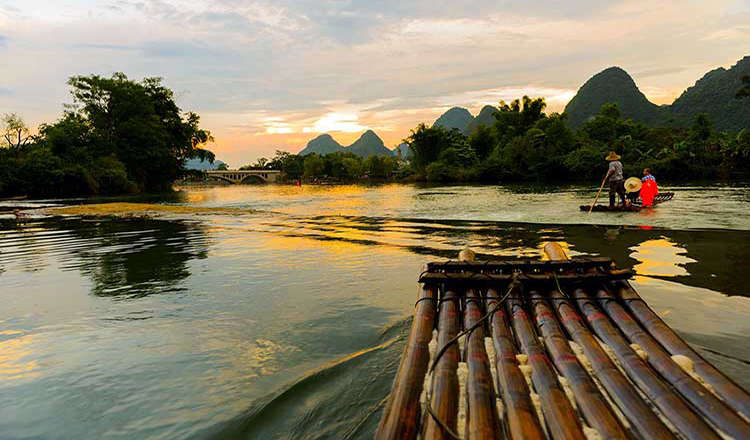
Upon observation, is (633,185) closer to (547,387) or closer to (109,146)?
(547,387)

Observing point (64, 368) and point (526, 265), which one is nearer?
point (64, 368)

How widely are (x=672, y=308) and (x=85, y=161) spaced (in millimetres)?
67732

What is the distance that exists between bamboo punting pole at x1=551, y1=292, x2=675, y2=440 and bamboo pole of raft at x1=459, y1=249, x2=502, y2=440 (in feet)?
2.54

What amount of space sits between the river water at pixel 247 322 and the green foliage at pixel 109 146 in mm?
49065

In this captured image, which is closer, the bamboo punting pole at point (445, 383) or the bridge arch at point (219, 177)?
the bamboo punting pole at point (445, 383)

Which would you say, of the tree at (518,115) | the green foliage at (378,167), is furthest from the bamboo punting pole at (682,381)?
the green foliage at (378,167)

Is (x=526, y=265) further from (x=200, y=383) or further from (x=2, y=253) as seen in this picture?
(x=2, y=253)

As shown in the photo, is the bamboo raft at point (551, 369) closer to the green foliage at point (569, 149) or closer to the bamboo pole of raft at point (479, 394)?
the bamboo pole of raft at point (479, 394)

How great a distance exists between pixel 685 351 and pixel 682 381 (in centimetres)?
50

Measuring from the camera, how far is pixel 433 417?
2.52 metres

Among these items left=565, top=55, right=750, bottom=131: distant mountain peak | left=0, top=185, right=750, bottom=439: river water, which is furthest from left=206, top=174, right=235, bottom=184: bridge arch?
left=0, top=185, right=750, bottom=439: river water

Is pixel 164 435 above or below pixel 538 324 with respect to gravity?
below

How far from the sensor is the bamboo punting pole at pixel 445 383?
8.20 ft

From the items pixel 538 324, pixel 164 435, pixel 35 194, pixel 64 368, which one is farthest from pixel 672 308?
pixel 35 194
